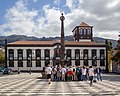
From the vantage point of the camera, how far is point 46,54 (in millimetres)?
94250

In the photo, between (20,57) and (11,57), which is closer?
(11,57)

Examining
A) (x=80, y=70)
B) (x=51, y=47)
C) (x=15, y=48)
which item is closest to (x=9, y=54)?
(x=15, y=48)

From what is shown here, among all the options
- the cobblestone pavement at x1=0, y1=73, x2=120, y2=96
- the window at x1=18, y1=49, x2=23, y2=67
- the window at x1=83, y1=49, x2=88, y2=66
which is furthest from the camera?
the window at x1=83, y1=49, x2=88, y2=66

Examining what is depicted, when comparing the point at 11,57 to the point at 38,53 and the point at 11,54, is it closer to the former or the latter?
the point at 11,54

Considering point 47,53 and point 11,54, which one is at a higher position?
point 47,53

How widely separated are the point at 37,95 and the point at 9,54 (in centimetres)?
7801

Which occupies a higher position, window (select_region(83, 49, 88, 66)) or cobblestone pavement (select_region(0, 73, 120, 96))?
window (select_region(83, 49, 88, 66))

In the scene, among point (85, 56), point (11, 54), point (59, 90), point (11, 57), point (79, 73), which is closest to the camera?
point (59, 90)

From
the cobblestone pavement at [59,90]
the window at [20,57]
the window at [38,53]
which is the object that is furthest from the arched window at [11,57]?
the cobblestone pavement at [59,90]

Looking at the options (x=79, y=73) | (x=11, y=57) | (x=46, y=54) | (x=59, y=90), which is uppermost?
(x=46, y=54)

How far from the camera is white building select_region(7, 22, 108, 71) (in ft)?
307

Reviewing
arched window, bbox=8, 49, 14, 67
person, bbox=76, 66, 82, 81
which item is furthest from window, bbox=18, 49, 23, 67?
person, bbox=76, 66, 82, 81

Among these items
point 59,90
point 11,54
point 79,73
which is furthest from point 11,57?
point 59,90

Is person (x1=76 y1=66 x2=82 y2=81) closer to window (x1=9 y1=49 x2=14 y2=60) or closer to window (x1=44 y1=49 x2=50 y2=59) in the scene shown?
window (x1=44 y1=49 x2=50 y2=59)
